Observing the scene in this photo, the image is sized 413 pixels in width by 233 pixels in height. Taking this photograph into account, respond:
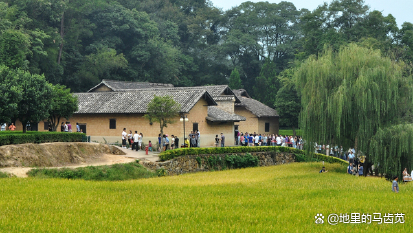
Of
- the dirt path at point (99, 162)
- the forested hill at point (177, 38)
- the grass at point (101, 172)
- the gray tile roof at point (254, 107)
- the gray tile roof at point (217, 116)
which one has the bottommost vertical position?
the grass at point (101, 172)

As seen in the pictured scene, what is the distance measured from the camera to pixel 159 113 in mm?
35656

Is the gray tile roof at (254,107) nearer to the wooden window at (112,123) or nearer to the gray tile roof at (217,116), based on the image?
the gray tile roof at (217,116)

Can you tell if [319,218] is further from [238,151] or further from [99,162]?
[238,151]

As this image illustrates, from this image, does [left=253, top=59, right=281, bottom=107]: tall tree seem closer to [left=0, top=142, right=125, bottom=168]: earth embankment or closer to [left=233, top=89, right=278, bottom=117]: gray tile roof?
[left=233, top=89, right=278, bottom=117]: gray tile roof

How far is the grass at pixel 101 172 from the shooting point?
24.8 metres

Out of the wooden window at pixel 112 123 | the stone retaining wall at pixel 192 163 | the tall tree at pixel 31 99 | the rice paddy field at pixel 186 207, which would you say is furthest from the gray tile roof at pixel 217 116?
the rice paddy field at pixel 186 207

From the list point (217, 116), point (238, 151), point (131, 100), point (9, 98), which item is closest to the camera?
point (9, 98)

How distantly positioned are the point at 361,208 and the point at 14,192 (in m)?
12.5

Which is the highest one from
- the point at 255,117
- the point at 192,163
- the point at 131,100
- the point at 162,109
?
the point at 131,100

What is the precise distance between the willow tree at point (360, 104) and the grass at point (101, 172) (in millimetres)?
10836

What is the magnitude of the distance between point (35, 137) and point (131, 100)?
15.6 m

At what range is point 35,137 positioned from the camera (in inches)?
1064

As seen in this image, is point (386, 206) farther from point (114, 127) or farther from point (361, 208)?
point (114, 127)

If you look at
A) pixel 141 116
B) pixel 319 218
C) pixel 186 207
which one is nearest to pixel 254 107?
pixel 141 116
